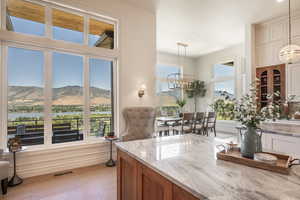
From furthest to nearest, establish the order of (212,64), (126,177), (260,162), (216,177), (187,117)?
(212,64), (187,117), (126,177), (260,162), (216,177)

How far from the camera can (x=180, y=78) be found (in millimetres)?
7656

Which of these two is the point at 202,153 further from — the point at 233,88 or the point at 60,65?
the point at 233,88

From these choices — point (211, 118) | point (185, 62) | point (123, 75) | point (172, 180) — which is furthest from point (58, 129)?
point (185, 62)

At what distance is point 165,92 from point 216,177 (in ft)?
22.3

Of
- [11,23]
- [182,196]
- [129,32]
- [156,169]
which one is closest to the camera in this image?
[182,196]

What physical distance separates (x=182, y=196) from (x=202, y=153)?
0.59 metres

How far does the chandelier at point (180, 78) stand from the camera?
20.4ft

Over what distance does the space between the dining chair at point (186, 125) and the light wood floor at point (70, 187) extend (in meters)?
2.67

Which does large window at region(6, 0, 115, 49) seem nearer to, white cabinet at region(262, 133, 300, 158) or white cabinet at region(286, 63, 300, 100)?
white cabinet at region(262, 133, 300, 158)

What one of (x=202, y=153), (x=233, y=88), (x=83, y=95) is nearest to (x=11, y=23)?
(x=83, y=95)

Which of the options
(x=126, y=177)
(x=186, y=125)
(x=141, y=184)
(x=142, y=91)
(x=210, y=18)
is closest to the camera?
(x=141, y=184)

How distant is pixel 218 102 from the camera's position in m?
1.34

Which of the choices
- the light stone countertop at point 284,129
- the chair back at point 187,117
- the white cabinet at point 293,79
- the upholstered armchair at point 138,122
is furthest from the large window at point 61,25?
the white cabinet at point 293,79

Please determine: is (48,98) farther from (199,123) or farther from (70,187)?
(199,123)
